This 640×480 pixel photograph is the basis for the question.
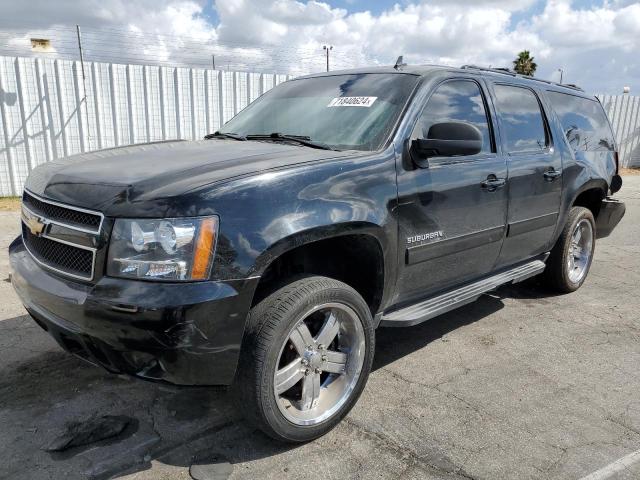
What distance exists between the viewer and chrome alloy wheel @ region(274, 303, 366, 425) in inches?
107

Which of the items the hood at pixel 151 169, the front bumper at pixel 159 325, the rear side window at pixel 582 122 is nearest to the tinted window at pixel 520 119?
the rear side window at pixel 582 122

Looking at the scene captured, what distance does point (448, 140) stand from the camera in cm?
308

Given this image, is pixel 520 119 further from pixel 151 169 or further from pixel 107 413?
pixel 107 413

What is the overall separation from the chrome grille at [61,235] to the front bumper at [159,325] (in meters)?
0.09

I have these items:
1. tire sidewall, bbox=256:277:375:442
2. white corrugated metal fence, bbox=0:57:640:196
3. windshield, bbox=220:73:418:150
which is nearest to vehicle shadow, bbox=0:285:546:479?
tire sidewall, bbox=256:277:375:442

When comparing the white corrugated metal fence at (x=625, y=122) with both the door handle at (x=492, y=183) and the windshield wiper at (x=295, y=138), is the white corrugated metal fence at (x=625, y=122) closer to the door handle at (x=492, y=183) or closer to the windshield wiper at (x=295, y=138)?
the door handle at (x=492, y=183)

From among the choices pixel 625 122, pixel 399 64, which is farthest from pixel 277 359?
pixel 625 122

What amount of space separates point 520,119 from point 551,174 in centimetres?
55

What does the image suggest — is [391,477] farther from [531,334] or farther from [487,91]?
[487,91]

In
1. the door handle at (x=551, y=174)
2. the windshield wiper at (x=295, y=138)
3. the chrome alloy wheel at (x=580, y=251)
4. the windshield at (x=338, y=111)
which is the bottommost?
the chrome alloy wheel at (x=580, y=251)

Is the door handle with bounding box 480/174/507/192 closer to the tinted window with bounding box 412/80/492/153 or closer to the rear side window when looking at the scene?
the tinted window with bounding box 412/80/492/153

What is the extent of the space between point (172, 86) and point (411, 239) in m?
8.41

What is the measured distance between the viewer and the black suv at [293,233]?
2.29 m

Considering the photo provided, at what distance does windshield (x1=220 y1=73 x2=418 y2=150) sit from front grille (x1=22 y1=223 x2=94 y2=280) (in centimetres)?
153
